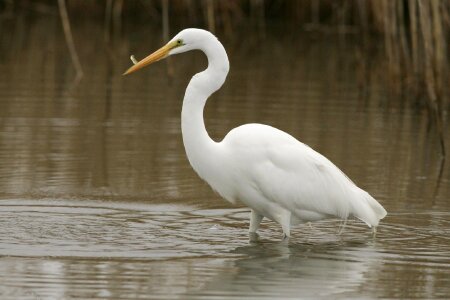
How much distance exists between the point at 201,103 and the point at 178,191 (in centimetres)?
202

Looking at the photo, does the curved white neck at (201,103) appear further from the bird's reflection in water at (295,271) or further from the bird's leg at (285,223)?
the bird's reflection in water at (295,271)

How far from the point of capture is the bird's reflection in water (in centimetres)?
694

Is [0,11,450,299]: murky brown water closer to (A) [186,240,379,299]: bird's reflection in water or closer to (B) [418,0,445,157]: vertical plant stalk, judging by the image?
(A) [186,240,379,299]: bird's reflection in water

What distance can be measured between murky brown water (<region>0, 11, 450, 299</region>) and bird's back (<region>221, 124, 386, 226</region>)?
0.27 meters

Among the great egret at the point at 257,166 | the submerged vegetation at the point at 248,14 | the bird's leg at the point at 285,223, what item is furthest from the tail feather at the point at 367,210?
the submerged vegetation at the point at 248,14

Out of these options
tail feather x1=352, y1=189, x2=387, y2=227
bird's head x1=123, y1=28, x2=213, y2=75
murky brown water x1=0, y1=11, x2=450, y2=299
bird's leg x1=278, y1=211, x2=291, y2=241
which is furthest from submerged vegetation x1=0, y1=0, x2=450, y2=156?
bird's head x1=123, y1=28, x2=213, y2=75

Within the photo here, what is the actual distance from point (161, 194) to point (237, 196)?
1587 mm

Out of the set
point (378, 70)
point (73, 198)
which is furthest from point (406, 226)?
point (378, 70)

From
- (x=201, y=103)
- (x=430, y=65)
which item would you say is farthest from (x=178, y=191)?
(x=430, y=65)

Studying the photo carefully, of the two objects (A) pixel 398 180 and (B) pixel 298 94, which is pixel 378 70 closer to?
(B) pixel 298 94

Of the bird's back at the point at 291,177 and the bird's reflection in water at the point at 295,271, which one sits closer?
the bird's reflection in water at the point at 295,271

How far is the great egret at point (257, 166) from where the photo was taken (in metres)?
8.12

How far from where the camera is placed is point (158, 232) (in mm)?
8398

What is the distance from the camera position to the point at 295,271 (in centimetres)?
752
